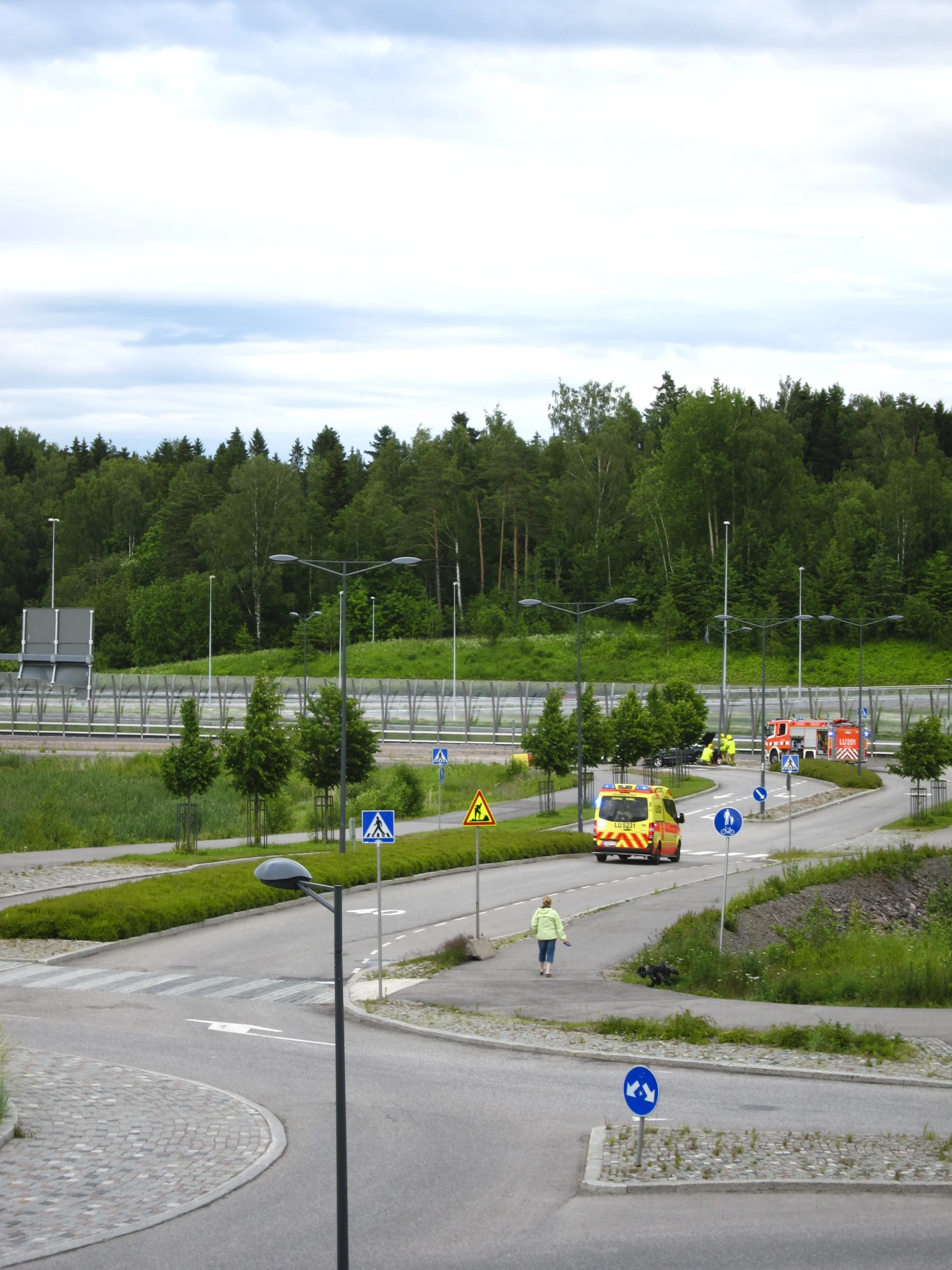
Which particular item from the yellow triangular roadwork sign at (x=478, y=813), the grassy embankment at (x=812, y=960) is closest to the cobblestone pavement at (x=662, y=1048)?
the grassy embankment at (x=812, y=960)

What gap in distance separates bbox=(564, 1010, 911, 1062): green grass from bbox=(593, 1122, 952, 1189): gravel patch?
148 inches

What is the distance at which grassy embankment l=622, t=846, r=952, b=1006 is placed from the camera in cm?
2078

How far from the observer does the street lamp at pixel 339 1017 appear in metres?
8.12

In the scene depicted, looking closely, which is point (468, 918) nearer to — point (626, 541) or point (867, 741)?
point (867, 741)

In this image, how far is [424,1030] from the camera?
17594 millimetres

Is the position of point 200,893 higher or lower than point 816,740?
lower

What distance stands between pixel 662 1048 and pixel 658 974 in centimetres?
406

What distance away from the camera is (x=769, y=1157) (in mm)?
11898

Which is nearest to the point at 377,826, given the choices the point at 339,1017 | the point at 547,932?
the point at 547,932

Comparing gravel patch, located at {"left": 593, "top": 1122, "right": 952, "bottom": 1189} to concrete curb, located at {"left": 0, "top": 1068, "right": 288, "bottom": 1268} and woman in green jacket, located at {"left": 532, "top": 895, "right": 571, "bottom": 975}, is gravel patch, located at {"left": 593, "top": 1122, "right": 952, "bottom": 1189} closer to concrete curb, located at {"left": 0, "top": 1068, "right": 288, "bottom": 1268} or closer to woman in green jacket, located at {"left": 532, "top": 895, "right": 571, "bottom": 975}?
concrete curb, located at {"left": 0, "top": 1068, "right": 288, "bottom": 1268}

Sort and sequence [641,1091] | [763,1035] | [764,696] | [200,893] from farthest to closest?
1. [764,696]
2. [200,893]
3. [763,1035]
4. [641,1091]

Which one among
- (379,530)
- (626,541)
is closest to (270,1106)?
(626,541)

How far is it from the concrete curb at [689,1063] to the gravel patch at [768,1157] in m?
2.40

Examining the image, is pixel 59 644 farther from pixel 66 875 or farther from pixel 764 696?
pixel 764 696
